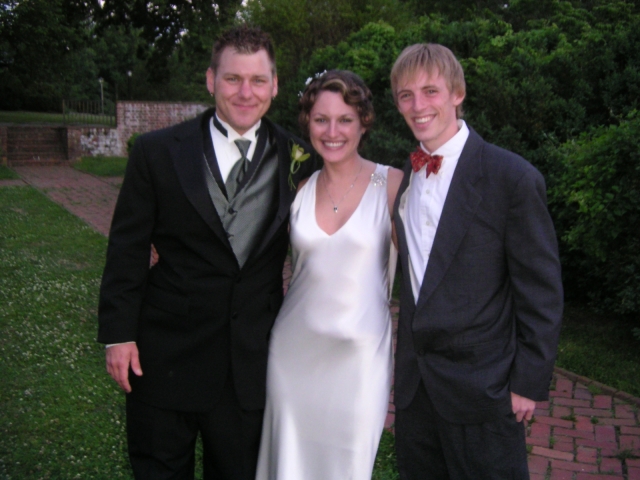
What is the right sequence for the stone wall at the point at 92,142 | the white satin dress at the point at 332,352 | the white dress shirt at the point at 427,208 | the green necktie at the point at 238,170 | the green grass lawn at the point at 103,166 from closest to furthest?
the white dress shirt at the point at 427,208 < the green necktie at the point at 238,170 < the white satin dress at the point at 332,352 < the green grass lawn at the point at 103,166 < the stone wall at the point at 92,142

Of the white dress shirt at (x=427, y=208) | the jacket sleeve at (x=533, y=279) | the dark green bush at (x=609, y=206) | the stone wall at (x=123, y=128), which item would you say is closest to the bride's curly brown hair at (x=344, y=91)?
the white dress shirt at (x=427, y=208)

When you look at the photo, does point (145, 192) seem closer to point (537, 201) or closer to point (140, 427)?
point (140, 427)

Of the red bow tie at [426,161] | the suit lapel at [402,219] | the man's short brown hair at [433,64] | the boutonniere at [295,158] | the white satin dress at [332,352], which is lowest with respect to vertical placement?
the white satin dress at [332,352]

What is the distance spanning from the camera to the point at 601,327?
5645 millimetres

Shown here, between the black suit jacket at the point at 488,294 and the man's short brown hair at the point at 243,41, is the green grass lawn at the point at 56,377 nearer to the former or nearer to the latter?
the black suit jacket at the point at 488,294

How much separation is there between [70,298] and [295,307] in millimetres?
4524

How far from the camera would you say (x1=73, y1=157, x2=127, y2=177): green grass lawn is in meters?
16.7

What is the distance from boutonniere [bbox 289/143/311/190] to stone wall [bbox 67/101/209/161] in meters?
17.3

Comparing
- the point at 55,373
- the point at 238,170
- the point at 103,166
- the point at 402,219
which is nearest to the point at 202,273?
the point at 238,170

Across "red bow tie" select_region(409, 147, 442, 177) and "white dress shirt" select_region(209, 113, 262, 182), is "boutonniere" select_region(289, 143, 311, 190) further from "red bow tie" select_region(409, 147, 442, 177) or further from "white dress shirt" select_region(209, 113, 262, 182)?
"red bow tie" select_region(409, 147, 442, 177)

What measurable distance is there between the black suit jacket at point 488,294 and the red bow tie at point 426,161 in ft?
0.30

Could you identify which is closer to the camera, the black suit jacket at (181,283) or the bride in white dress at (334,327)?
the black suit jacket at (181,283)

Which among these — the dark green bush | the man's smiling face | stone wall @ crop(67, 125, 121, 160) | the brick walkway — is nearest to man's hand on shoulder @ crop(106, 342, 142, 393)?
the man's smiling face

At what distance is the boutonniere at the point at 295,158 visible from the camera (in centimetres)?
274
